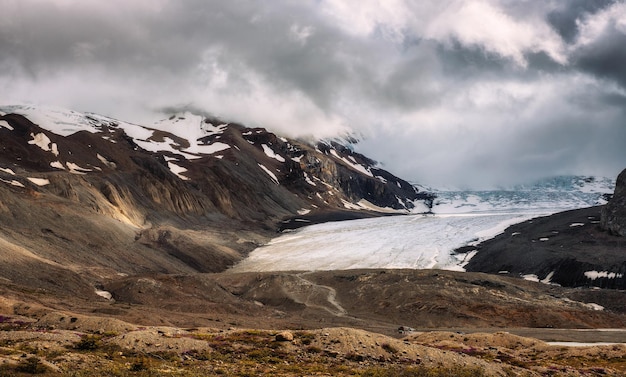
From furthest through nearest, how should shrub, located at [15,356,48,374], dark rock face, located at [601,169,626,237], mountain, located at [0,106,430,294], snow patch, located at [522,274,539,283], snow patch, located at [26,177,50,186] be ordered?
snow patch, located at [26,177,50,186] → dark rock face, located at [601,169,626,237] → snow patch, located at [522,274,539,283] → mountain, located at [0,106,430,294] → shrub, located at [15,356,48,374]

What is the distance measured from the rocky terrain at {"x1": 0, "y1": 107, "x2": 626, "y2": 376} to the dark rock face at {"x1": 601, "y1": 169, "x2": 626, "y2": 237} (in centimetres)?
54

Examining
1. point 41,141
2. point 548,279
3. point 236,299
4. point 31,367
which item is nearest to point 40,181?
point 41,141

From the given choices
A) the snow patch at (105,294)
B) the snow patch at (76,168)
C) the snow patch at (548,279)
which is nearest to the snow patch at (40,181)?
the snow patch at (76,168)

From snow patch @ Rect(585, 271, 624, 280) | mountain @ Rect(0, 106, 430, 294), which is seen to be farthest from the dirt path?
snow patch @ Rect(585, 271, 624, 280)

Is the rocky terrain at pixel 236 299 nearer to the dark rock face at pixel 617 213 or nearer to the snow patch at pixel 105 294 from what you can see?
the snow patch at pixel 105 294

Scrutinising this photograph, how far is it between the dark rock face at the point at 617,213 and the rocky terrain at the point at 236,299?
54 centimetres

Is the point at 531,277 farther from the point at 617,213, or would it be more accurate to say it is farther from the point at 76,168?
the point at 76,168

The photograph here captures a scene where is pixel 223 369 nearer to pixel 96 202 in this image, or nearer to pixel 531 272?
pixel 531 272

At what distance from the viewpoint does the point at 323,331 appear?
3400 centimetres

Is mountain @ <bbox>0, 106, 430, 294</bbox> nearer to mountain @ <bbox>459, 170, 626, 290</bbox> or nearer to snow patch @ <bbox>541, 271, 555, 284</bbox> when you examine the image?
mountain @ <bbox>459, 170, 626, 290</bbox>

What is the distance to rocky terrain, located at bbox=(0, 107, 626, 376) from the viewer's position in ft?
98.0

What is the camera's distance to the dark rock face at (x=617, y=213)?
12317 cm

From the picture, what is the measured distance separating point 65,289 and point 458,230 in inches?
4799

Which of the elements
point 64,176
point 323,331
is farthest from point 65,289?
point 64,176
